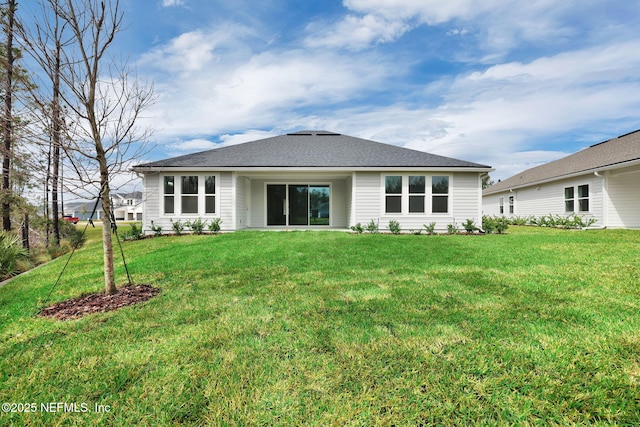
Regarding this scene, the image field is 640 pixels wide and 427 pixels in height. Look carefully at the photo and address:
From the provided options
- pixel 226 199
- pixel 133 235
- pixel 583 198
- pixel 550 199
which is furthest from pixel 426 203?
pixel 133 235

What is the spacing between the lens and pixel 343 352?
2482mm

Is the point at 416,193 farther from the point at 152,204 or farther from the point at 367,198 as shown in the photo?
the point at 152,204

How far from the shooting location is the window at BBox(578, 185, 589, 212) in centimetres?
1495

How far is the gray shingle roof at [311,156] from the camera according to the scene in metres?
12.5

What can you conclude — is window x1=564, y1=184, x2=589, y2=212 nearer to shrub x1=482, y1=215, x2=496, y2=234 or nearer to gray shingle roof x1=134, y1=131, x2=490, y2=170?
shrub x1=482, y1=215, x2=496, y2=234

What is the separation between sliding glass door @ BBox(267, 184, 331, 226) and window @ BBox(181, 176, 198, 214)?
3.55 metres

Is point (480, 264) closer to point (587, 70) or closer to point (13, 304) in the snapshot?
point (13, 304)

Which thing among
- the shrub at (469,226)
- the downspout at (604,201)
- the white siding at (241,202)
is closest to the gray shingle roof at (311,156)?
the white siding at (241,202)

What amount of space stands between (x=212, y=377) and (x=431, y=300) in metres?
2.74

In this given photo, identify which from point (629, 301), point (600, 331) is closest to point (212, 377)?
point (600, 331)

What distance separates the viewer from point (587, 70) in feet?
42.5

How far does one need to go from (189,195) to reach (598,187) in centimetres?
1918

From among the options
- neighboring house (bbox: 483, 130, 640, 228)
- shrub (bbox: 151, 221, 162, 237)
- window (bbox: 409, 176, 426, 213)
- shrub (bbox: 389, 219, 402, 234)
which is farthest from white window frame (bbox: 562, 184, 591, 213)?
shrub (bbox: 151, 221, 162, 237)

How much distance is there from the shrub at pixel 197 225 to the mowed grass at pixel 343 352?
7005 millimetres
